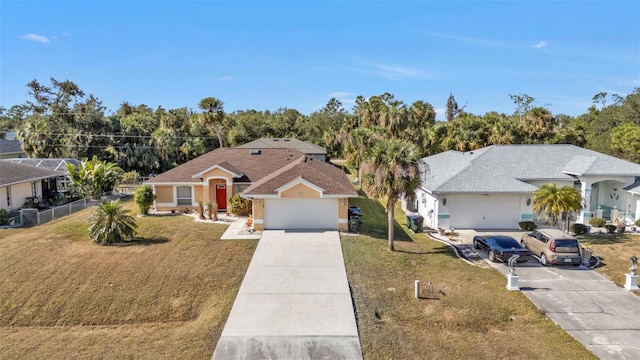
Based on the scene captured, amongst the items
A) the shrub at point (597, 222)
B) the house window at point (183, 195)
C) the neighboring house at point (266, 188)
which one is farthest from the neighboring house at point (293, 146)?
the shrub at point (597, 222)

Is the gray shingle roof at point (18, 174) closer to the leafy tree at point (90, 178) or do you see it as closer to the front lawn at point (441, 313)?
the leafy tree at point (90, 178)

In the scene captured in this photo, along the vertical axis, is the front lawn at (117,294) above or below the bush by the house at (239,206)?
below

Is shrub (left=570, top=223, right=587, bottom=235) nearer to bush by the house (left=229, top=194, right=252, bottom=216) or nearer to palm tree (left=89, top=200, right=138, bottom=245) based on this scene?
bush by the house (left=229, top=194, right=252, bottom=216)

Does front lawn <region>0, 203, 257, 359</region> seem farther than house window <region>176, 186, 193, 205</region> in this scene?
No

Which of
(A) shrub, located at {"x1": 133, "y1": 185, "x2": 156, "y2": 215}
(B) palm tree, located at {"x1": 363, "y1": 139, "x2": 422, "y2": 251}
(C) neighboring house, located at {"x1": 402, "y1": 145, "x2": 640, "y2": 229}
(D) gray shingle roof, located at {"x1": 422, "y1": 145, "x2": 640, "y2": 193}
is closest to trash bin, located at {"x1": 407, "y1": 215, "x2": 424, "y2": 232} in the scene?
(C) neighboring house, located at {"x1": 402, "y1": 145, "x2": 640, "y2": 229}

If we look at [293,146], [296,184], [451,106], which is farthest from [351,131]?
[451,106]

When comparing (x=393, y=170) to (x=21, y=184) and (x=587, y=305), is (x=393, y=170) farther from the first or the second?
(x=21, y=184)
